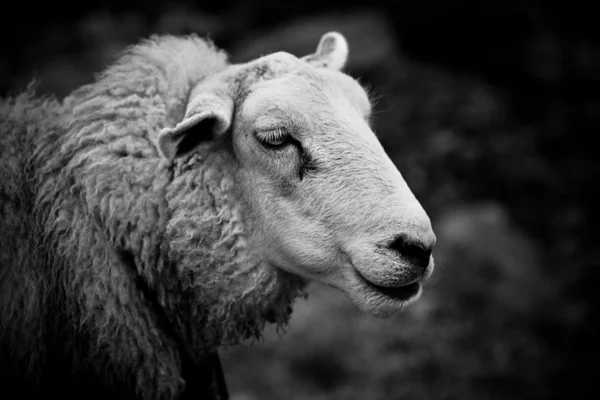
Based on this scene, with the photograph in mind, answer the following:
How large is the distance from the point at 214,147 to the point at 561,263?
21.6 ft

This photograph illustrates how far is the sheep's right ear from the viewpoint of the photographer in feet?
7.91

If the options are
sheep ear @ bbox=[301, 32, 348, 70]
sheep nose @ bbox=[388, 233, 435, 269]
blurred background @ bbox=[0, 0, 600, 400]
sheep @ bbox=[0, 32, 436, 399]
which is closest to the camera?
sheep nose @ bbox=[388, 233, 435, 269]

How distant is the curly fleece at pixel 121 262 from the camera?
2.56 metres

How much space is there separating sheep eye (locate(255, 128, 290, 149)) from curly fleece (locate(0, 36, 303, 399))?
205 mm

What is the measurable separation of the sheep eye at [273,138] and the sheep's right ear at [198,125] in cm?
15

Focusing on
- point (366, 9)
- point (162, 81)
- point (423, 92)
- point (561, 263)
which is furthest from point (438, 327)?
point (366, 9)

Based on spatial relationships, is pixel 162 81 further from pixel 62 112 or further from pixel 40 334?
pixel 40 334

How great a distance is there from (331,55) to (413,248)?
1.34 metres

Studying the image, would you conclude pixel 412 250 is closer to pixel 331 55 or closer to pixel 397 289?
pixel 397 289

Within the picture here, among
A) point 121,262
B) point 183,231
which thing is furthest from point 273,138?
point 121,262

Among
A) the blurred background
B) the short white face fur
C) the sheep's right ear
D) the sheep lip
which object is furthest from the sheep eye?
the blurred background

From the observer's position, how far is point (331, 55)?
10.8 feet

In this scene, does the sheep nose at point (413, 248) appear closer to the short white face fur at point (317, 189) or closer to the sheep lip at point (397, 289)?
the short white face fur at point (317, 189)

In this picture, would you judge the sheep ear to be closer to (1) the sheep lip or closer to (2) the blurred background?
(1) the sheep lip
